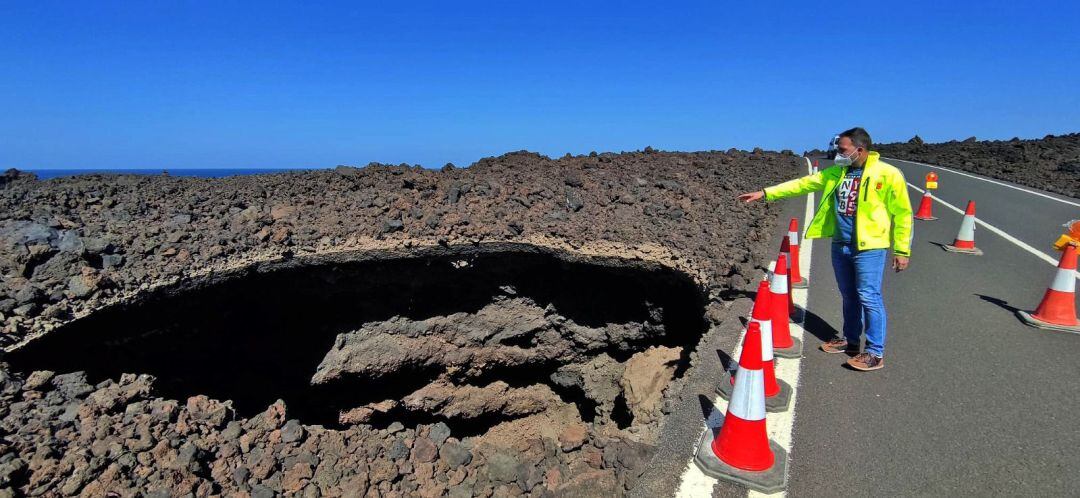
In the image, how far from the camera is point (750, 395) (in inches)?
111

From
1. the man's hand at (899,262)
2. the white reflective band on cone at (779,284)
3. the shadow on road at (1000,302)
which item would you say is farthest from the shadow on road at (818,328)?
the shadow on road at (1000,302)

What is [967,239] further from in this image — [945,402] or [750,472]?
[750,472]

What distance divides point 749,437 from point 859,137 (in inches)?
95.0

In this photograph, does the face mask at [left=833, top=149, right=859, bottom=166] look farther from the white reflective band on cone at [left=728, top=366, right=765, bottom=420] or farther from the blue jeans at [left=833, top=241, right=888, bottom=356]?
the white reflective band on cone at [left=728, top=366, right=765, bottom=420]

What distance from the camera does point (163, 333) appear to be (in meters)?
5.66

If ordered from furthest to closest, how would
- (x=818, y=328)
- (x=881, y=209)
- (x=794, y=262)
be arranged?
(x=794, y=262), (x=818, y=328), (x=881, y=209)

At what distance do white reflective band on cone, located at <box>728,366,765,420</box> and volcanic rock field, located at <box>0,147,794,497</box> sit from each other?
2.12 ft

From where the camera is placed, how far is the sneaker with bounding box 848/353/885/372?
12.9ft

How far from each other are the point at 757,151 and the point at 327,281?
17340 mm

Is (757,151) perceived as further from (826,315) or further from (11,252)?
(11,252)

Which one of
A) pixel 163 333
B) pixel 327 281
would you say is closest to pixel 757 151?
pixel 327 281

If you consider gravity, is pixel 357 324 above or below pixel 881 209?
below

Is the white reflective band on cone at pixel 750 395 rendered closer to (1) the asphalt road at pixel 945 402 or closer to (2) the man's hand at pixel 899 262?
(1) the asphalt road at pixel 945 402

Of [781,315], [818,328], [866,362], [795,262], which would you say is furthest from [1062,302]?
[781,315]
